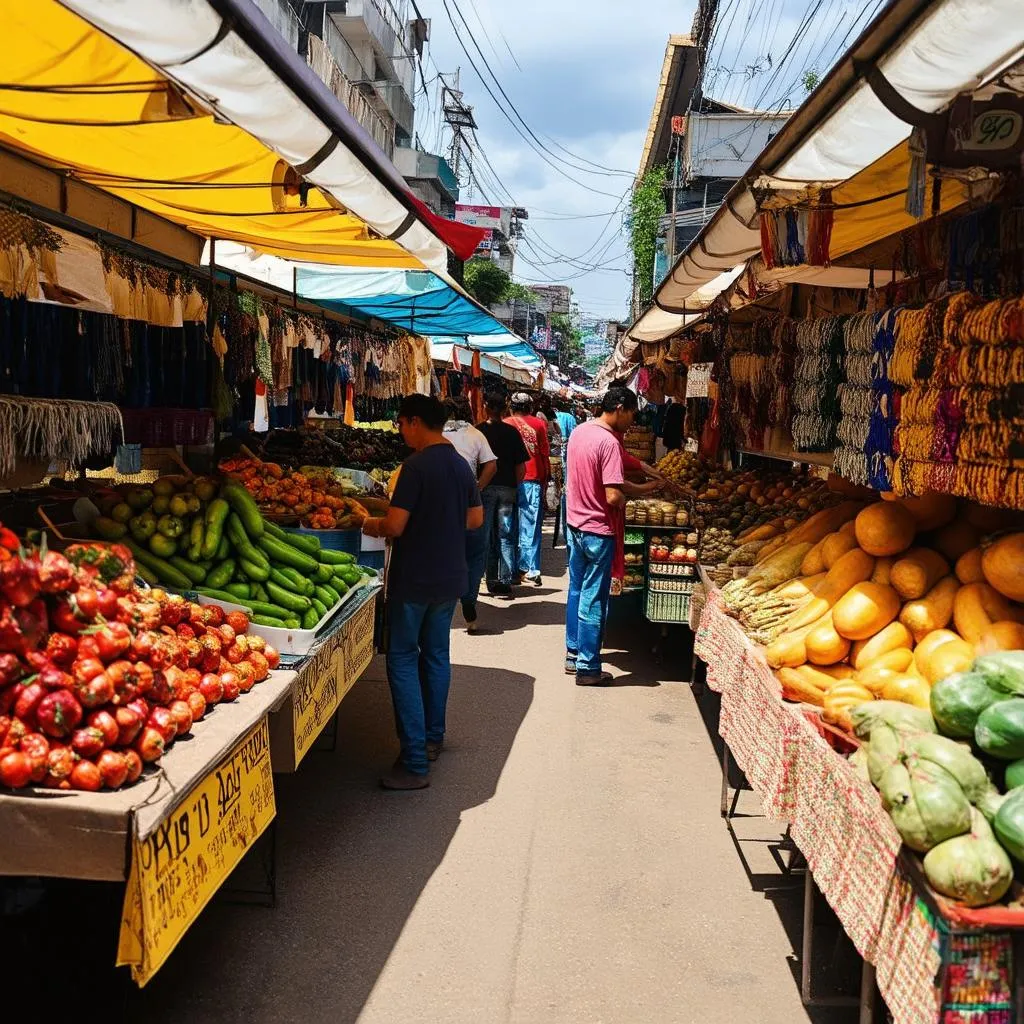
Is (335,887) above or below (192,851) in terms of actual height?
below

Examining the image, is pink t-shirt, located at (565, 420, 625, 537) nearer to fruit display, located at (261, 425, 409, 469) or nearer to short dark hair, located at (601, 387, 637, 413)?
short dark hair, located at (601, 387, 637, 413)

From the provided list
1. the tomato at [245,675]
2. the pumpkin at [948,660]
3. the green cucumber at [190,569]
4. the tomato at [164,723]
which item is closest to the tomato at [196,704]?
the tomato at [164,723]

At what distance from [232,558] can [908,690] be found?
10.5ft

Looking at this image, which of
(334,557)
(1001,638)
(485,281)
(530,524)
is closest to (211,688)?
(334,557)

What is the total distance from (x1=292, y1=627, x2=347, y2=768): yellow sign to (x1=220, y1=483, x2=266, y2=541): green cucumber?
749mm

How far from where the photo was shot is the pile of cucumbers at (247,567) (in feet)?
14.3

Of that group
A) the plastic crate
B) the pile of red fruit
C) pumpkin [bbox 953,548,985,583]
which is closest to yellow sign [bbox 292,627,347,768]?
the pile of red fruit

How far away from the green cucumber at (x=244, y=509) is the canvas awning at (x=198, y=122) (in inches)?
61.4

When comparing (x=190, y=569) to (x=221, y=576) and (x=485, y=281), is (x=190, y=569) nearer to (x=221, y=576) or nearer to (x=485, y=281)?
(x=221, y=576)

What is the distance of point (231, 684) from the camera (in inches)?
138

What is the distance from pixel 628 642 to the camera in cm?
878

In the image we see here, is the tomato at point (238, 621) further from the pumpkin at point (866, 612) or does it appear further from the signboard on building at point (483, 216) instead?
the signboard on building at point (483, 216)

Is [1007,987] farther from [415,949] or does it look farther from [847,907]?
[415,949]

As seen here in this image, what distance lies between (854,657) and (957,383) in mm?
1294
